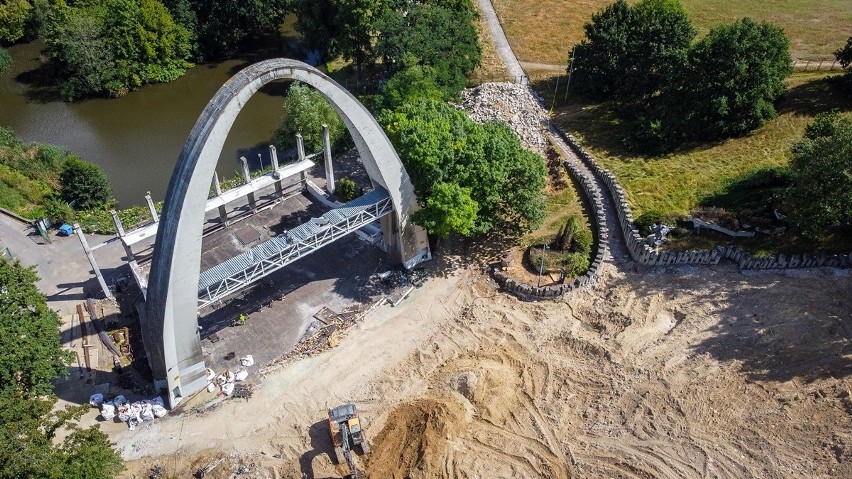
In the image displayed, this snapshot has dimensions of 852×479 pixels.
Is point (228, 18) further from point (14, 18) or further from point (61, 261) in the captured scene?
point (61, 261)

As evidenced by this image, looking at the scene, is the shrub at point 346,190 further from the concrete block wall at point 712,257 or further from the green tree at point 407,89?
the concrete block wall at point 712,257

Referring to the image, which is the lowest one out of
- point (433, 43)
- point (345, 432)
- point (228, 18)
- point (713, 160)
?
point (345, 432)

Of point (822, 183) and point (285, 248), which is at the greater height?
point (822, 183)

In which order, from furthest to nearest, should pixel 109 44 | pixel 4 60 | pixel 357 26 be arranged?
pixel 4 60 < pixel 109 44 < pixel 357 26

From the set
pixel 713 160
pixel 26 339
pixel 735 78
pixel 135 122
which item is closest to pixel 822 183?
pixel 713 160

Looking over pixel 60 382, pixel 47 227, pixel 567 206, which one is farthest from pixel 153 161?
pixel 567 206

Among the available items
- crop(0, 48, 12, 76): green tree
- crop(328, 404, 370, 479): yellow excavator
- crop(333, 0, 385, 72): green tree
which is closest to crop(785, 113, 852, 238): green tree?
crop(328, 404, 370, 479): yellow excavator

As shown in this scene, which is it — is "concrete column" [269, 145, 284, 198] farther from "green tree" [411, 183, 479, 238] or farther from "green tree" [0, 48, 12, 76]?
"green tree" [0, 48, 12, 76]
